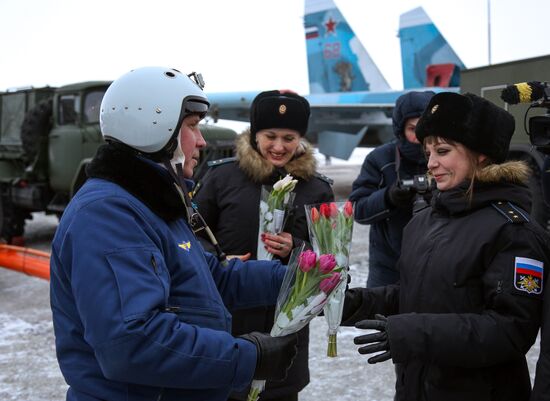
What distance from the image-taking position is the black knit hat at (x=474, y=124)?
197 centimetres

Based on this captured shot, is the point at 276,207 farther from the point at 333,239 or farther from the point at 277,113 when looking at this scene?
the point at 277,113

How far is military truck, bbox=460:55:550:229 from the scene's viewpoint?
22.1ft

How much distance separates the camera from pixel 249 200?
2801mm

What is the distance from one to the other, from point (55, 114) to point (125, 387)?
894cm

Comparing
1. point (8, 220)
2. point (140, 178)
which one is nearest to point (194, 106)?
point (140, 178)

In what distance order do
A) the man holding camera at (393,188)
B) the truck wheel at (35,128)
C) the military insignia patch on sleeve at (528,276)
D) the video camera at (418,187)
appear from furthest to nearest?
the truck wheel at (35,128), the man holding camera at (393,188), the video camera at (418,187), the military insignia patch on sleeve at (528,276)

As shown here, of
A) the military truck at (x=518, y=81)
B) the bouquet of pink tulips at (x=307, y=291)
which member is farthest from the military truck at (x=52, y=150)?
the bouquet of pink tulips at (x=307, y=291)

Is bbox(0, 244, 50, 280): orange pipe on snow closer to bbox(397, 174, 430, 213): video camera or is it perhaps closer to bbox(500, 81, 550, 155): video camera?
bbox(397, 174, 430, 213): video camera

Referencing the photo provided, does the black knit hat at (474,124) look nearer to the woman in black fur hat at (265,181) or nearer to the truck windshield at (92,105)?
the woman in black fur hat at (265,181)

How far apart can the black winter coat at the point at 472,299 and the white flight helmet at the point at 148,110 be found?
0.89m

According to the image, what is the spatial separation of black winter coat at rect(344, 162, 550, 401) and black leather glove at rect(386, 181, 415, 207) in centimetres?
111

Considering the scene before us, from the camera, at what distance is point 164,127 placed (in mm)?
1620

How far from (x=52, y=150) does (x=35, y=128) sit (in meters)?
0.49

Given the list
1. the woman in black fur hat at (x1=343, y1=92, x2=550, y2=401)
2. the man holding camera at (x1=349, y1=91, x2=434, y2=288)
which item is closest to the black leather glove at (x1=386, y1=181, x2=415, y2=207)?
the man holding camera at (x1=349, y1=91, x2=434, y2=288)
